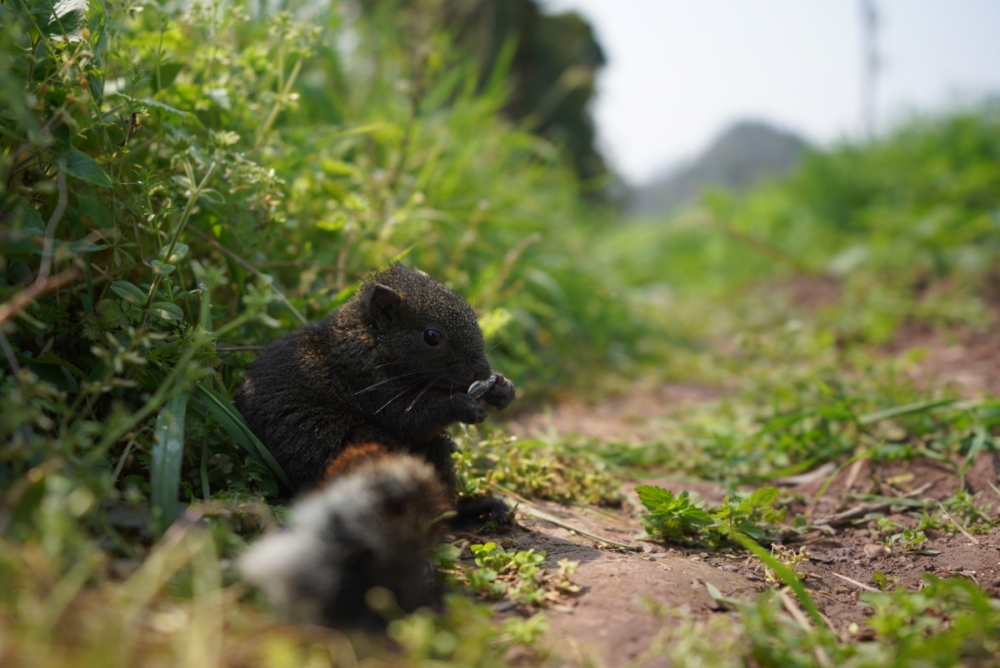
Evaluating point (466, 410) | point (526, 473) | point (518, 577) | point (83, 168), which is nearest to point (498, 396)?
point (466, 410)

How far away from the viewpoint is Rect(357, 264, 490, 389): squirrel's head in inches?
123

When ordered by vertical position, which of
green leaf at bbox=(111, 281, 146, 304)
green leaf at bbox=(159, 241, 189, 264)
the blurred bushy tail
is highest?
green leaf at bbox=(159, 241, 189, 264)

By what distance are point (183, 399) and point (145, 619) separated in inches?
41.6

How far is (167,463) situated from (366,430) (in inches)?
31.4

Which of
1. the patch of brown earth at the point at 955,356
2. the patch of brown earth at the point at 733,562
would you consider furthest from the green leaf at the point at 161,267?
the patch of brown earth at the point at 955,356

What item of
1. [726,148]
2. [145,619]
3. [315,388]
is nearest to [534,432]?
[315,388]

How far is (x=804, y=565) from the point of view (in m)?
2.74

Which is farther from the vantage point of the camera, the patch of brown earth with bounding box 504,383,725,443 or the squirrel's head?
the patch of brown earth with bounding box 504,383,725,443

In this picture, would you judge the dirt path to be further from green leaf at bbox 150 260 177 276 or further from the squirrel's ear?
green leaf at bbox 150 260 177 276

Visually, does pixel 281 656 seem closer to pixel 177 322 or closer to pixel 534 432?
pixel 177 322

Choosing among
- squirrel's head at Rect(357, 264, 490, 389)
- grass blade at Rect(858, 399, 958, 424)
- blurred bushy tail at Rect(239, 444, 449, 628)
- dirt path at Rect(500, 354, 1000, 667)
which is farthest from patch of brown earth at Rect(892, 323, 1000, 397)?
blurred bushy tail at Rect(239, 444, 449, 628)

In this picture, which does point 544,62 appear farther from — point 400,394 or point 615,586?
point 615,586

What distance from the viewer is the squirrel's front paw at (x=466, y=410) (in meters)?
2.83

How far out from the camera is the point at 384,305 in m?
3.15
